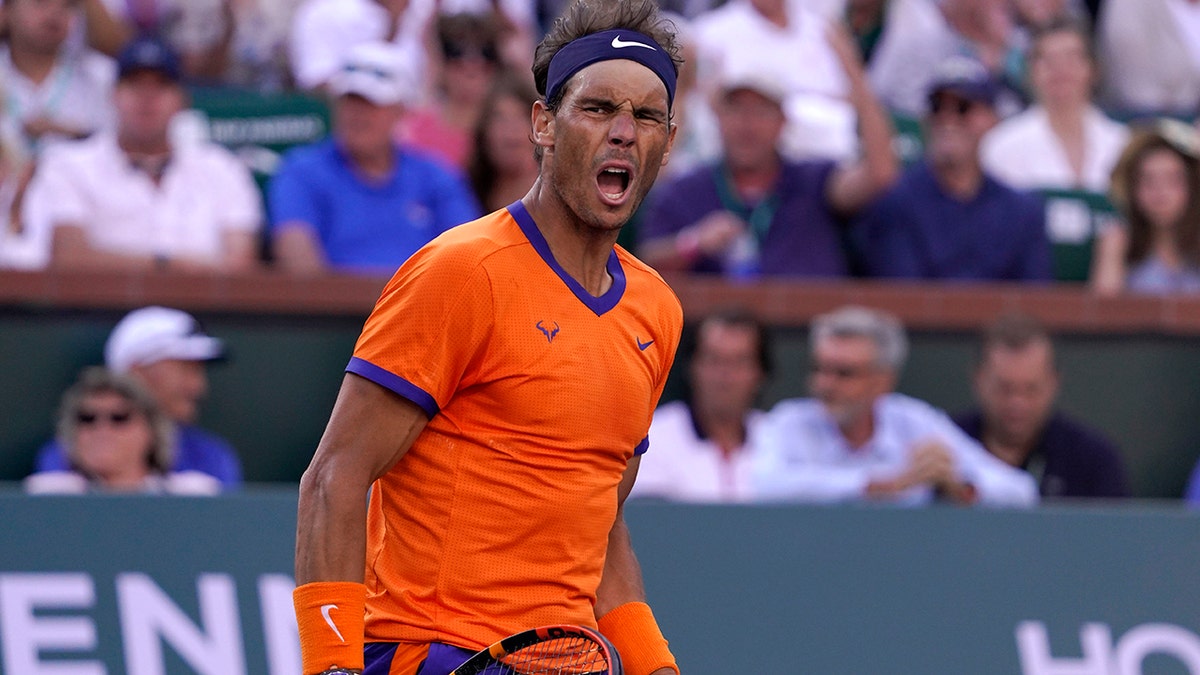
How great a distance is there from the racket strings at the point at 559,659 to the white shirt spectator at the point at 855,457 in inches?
123

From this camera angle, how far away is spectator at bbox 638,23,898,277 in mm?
7238

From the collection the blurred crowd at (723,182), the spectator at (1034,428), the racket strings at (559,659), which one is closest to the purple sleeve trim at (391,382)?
the racket strings at (559,659)

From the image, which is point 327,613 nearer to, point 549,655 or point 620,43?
point 549,655

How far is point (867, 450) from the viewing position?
6312 millimetres

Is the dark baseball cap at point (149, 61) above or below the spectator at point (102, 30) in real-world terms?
below

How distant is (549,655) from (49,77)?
19.7 ft

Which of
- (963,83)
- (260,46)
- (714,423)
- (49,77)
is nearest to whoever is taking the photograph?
(714,423)

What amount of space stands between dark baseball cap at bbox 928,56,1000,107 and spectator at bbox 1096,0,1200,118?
221 centimetres

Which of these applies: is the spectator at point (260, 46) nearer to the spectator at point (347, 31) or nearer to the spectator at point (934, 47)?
the spectator at point (347, 31)

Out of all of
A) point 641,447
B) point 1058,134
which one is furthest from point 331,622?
point 1058,134

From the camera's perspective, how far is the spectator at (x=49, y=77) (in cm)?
790

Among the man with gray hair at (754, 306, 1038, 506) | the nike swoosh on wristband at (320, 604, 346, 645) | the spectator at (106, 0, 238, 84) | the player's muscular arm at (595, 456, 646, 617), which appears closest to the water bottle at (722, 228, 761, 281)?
the man with gray hair at (754, 306, 1038, 506)

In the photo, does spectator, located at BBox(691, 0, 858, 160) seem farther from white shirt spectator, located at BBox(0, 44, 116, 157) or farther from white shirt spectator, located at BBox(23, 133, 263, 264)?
white shirt spectator, located at BBox(0, 44, 116, 157)

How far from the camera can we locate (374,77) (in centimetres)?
712
